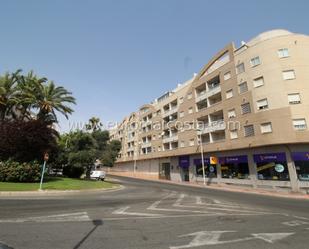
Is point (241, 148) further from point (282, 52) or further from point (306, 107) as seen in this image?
point (282, 52)

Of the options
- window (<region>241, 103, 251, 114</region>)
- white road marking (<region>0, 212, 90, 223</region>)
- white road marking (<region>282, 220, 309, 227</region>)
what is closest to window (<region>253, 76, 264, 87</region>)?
window (<region>241, 103, 251, 114</region>)

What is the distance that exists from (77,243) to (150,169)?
5714 cm

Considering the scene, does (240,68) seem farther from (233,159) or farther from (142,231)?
(142,231)

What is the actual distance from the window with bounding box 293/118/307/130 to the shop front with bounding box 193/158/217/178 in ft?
43.2

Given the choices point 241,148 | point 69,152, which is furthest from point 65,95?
point 241,148

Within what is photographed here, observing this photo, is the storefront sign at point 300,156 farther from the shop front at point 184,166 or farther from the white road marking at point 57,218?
the white road marking at point 57,218

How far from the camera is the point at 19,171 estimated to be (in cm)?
2441

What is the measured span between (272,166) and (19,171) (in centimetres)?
2699

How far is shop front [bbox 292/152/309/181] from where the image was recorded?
2788cm

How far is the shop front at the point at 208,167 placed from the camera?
129 feet

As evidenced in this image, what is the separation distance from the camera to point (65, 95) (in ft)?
127

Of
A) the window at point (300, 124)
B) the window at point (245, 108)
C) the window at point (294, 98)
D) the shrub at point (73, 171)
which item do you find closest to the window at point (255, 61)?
the window at point (245, 108)

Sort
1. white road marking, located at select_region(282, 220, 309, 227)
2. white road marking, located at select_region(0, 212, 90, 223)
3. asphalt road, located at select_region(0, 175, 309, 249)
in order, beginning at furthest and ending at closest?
white road marking, located at select_region(282, 220, 309, 227)
white road marking, located at select_region(0, 212, 90, 223)
asphalt road, located at select_region(0, 175, 309, 249)

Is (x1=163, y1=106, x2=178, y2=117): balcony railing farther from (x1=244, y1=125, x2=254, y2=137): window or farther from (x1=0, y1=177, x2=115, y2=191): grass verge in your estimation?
(x1=0, y1=177, x2=115, y2=191): grass verge
